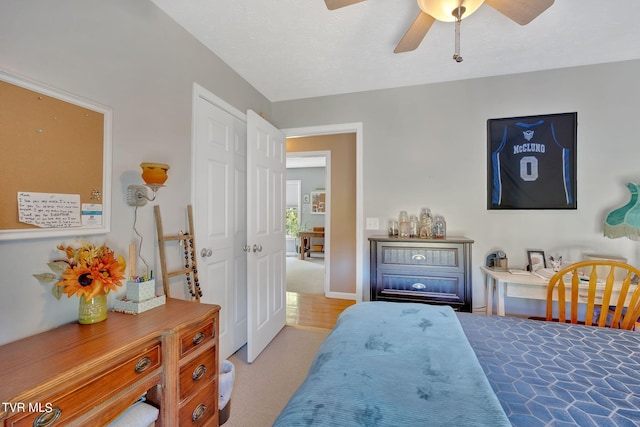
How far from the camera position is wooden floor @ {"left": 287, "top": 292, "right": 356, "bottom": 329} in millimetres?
3068

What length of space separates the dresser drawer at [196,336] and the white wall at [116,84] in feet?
1.68

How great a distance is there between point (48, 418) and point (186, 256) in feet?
3.51

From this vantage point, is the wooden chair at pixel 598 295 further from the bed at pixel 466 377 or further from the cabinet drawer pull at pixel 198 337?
the cabinet drawer pull at pixel 198 337

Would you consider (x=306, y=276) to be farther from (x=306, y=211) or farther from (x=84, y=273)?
(x=84, y=273)

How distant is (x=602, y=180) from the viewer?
2238 mm

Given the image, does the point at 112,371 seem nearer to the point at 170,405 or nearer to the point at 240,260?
the point at 170,405

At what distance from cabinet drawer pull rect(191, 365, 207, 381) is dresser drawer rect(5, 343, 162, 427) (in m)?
0.22

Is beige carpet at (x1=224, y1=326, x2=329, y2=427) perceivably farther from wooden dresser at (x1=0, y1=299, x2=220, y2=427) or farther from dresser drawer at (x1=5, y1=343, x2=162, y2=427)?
dresser drawer at (x1=5, y1=343, x2=162, y2=427)

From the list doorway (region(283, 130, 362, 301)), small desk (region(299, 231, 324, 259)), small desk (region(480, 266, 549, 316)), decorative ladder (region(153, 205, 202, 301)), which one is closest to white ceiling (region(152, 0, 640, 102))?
decorative ladder (region(153, 205, 202, 301))

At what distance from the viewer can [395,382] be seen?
83cm

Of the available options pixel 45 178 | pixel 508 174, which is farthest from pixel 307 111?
pixel 45 178

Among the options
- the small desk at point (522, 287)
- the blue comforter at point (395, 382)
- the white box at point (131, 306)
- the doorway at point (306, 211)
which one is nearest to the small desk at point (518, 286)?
the small desk at point (522, 287)

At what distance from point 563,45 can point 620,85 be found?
75cm

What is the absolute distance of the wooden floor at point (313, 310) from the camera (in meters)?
3.07
